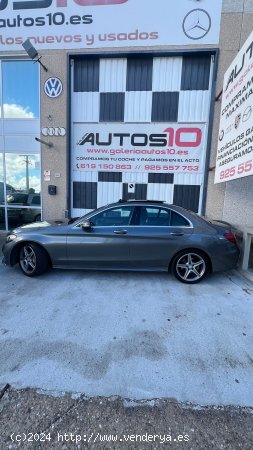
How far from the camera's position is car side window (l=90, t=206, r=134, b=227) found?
4.05 m

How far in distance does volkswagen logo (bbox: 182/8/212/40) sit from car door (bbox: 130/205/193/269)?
16.2 feet

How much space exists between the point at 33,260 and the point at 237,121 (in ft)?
15.5

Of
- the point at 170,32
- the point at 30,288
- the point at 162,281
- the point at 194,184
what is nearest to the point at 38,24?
the point at 170,32

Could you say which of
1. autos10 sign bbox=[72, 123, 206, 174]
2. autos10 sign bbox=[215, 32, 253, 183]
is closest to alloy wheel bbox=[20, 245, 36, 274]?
autos10 sign bbox=[72, 123, 206, 174]

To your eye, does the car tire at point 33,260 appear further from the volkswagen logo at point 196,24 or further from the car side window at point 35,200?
the volkswagen logo at point 196,24

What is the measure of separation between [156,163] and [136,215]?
2.91m

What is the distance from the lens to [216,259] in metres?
3.86

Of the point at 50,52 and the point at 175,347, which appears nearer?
the point at 175,347

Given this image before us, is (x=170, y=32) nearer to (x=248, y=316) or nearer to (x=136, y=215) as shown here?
(x=136, y=215)

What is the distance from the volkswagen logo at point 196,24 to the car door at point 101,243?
16.6 ft

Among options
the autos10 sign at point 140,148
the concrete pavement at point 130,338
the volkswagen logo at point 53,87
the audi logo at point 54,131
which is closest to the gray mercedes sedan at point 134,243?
the concrete pavement at point 130,338

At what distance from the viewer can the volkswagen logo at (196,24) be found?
18.6ft

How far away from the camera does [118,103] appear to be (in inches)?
249

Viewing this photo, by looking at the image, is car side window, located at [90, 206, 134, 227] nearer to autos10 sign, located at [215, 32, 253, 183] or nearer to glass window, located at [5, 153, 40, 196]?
autos10 sign, located at [215, 32, 253, 183]
